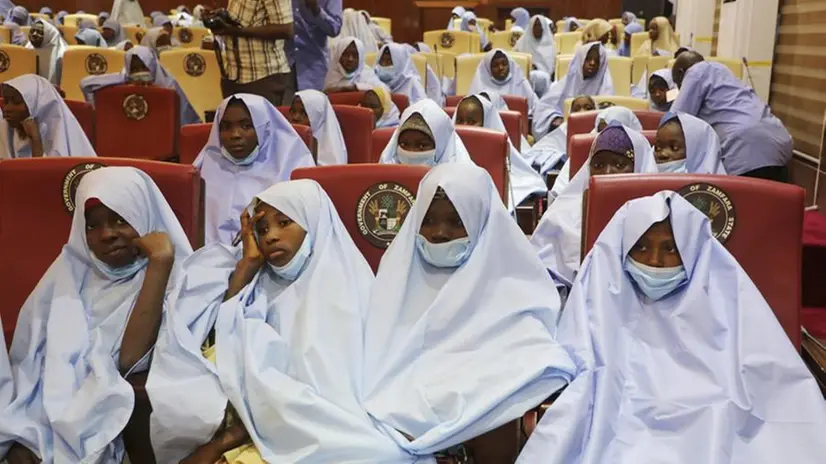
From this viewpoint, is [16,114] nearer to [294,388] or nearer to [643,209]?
[294,388]

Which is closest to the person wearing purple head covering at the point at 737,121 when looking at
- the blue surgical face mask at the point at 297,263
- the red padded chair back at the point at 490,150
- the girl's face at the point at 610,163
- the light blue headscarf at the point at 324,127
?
the red padded chair back at the point at 490,150

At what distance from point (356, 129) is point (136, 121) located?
120 cm

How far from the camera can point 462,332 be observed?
1.99 metres

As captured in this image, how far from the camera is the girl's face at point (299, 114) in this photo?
12.4 ft

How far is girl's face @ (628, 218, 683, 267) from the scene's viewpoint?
6.45ft

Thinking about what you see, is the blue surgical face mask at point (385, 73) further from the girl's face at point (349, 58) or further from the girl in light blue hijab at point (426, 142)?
the girl in light blue hijab at point (426, 142)

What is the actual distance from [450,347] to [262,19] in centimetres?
236

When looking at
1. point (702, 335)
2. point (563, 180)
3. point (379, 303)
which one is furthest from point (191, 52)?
point (702, 335)

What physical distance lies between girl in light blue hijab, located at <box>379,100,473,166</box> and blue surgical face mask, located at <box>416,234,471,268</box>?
4.27 ft

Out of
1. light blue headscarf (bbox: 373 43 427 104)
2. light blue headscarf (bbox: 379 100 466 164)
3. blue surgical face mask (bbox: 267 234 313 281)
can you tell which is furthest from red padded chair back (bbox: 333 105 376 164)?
light blue headscarf (bbox: 373 43 427 104)

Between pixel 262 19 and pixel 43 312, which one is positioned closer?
pixel 43 312

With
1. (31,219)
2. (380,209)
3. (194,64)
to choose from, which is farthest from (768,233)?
(194,64)

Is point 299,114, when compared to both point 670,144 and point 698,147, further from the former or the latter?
point 698,147

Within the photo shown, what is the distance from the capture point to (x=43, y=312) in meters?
2.07
